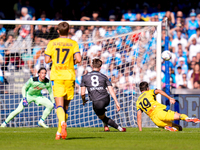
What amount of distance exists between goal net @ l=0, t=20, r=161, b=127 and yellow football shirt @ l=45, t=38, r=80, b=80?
4.82 meters

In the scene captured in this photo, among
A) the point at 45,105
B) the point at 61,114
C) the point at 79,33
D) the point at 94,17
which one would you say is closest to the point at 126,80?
the point at 79,33

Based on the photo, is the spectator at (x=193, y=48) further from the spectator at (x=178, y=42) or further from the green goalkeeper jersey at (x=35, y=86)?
the green goalkeeper jersey at (x=35, y=86)

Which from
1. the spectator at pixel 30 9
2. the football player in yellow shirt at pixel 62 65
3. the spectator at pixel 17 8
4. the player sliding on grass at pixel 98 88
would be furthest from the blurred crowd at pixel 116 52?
the football player in yellow shirt at pixel 62 65

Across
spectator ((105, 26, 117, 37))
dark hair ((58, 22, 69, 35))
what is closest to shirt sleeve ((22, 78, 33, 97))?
spectator ((105, 26, 117, 37))

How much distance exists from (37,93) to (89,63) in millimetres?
2237

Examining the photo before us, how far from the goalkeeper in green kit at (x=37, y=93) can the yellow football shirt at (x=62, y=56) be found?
178 inches

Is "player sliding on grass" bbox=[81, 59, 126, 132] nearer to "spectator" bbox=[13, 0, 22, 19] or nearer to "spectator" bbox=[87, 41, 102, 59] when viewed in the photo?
"spectator" bbox=[87, 41, 102, 59]

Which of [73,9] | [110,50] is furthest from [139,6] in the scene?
[110,50]

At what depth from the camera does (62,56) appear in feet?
20.8

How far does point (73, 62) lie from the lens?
6484 millimetres

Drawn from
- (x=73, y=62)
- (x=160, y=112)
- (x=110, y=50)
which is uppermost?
(x=110, y=50)

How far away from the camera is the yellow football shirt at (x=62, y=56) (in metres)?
6.29

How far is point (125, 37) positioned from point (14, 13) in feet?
22.2

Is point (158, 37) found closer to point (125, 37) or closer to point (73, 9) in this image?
point (125, 37)
